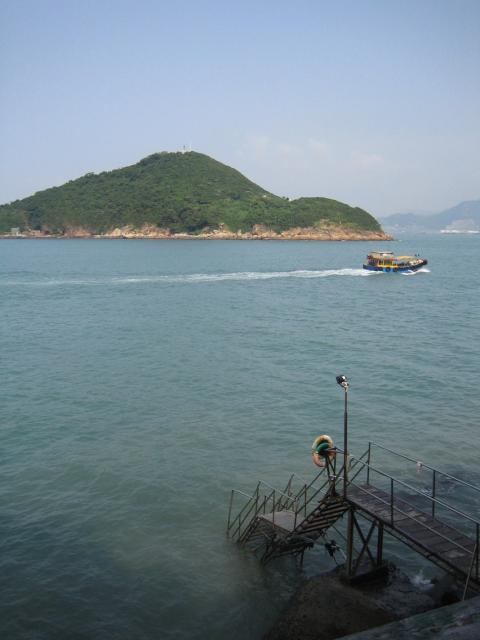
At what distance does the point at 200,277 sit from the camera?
9000 cm

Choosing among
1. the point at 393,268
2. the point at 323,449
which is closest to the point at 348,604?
the point at 323,449

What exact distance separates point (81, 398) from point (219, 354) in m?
12.3

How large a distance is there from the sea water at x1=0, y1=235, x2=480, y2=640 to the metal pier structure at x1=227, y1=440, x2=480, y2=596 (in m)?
0.63

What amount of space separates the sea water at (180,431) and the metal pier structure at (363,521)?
2.07 feet

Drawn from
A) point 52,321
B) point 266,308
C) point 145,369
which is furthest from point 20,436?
point 266,308

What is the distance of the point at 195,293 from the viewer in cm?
7269

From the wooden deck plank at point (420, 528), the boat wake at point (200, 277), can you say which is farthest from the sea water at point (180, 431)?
the boat wake at point (200, 277)

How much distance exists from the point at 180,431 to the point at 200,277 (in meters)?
64.7

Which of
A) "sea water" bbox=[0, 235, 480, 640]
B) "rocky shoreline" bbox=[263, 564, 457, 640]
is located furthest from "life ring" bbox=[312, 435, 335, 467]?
"sea water" bbox=[0, 235, 480, 640]

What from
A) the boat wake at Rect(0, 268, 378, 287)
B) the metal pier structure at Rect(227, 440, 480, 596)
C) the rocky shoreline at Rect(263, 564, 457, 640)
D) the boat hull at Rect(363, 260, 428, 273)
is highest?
the boat hull at Rect(363, 260, 428, 273)

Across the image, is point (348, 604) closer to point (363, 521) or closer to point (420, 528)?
point (420, 528)

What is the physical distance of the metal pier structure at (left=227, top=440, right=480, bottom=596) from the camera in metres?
13.4

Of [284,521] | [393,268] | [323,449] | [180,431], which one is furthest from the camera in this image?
[393,268]

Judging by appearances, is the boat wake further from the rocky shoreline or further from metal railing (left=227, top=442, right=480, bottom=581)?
the rocky shoreline
